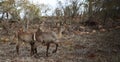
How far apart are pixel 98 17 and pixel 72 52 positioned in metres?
10.5

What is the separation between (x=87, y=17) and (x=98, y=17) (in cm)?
78

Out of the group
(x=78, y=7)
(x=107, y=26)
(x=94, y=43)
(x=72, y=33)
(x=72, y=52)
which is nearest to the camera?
(x=72, y=52)

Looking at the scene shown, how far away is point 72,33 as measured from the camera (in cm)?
2041

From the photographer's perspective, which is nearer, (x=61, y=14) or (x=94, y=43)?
(x=94, y=43)

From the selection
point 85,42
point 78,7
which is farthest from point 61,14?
point 85,42

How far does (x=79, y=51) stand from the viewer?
14703mm

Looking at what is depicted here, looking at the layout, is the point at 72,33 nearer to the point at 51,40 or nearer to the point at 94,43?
the point at 94,43

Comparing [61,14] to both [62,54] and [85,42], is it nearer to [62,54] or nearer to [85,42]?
[85,42]

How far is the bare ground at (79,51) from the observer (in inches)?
506

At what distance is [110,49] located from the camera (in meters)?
15.0

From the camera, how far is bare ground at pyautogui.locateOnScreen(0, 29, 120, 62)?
12.9 m

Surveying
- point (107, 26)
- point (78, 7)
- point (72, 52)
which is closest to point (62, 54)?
point (72, 52)

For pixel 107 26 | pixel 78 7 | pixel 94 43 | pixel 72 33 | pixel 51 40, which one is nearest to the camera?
pixel 51 40

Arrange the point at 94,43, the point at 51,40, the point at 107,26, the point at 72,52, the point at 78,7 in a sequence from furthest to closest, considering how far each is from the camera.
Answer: the point at 78,7 → the point at 107,26 → the point at 94,43 → the point at 72,52 → the point at 51,40
